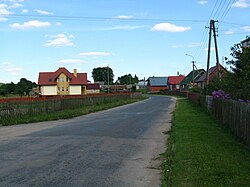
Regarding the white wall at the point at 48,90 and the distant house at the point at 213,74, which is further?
the white wall at the point at 48,90

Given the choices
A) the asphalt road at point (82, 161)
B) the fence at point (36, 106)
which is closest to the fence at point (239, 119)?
the asphalt road at point (82, 161)

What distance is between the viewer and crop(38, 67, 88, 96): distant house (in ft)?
304

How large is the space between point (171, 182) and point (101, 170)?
2.02m

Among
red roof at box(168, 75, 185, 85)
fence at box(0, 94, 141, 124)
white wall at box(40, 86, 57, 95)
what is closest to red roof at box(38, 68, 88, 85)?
white wall at box(40, 86, 57, 95)

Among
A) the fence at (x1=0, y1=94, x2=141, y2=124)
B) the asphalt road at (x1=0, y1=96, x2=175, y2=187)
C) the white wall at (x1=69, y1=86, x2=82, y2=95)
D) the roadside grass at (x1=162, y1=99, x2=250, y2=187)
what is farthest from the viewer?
the white wall at (x1=69, y1=86, x2=82, y2=95)

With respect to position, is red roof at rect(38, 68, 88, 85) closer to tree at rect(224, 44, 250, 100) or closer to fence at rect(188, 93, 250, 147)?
tree at rect(224, 44, 250, 100)

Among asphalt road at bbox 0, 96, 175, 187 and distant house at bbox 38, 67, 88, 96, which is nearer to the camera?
asphalt road at bbox 0, 96, 175, 187

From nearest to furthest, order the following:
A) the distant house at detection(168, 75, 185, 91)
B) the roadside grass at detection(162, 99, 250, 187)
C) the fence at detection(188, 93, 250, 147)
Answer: the roadside grass at detection(162, 99, 250, 187) → the fence at detection(188, 93, 250, 147) → the distant house at detection(168, 75, 185, 91)

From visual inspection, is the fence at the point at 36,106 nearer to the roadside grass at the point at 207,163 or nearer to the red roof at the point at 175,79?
the roadside grass at the point at 207,163

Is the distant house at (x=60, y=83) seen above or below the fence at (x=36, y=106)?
above

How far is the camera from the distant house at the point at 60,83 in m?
92.6

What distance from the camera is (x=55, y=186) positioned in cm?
713

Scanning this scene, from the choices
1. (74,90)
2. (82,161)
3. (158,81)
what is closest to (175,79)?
(158,81)

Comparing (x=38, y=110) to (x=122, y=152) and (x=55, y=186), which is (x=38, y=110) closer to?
(x=122, y=152)
